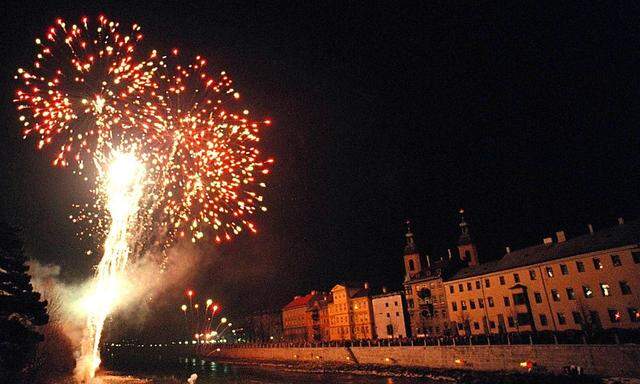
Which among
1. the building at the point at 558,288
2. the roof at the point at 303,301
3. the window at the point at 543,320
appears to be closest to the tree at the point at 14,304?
the building at the point at 558,288

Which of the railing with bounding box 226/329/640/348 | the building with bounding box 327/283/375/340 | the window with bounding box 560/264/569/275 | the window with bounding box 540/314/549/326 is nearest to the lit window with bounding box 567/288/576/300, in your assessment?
the window with bounding box 560/264/569/275

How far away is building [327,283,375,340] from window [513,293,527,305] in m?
29.3

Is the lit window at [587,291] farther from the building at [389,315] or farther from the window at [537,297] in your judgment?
the building at [389,315]

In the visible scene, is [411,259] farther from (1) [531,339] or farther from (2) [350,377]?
(1) [531,339]

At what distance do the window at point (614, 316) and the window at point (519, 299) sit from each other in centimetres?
967

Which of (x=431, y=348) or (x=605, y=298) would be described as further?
(x=431, y=348)

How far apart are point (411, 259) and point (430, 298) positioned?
32.1 feet

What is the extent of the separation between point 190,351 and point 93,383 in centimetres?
6203

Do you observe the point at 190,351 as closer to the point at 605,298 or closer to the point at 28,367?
the point at 28,367

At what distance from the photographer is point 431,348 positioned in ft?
146

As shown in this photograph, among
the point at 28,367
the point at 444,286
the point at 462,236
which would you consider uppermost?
the point at 462,236

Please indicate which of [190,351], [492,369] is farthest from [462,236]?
[190,351]

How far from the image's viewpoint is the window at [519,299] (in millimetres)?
47969

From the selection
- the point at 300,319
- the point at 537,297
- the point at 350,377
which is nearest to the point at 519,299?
the point at 537,297
